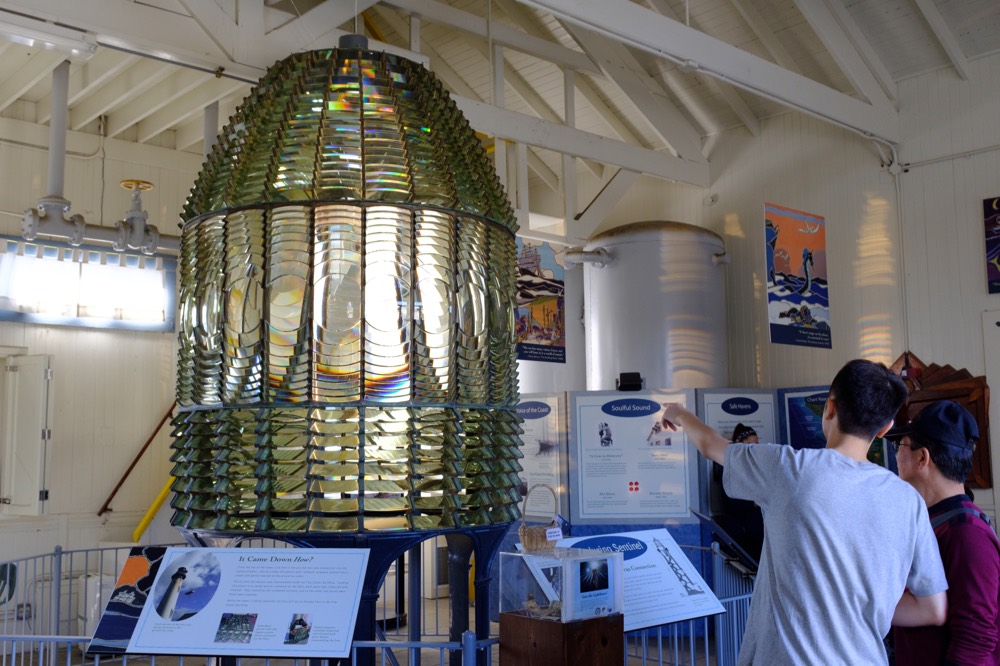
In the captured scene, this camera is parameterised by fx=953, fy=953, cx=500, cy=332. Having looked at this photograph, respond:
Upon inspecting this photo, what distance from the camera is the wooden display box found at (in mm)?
2426

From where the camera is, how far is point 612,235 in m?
9.27

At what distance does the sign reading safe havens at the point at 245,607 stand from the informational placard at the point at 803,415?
659 cm

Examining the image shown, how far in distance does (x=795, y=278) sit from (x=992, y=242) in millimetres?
2393

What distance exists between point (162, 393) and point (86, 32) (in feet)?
18.6

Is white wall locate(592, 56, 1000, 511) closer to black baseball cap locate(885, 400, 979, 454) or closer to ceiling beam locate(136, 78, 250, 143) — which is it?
ceiling beam locate(136, 78, 250, 143)

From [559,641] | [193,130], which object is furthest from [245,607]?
[193,130]

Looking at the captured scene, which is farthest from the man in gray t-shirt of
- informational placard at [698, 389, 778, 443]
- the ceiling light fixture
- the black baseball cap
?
informational placard at [698, 389, 778, 443]

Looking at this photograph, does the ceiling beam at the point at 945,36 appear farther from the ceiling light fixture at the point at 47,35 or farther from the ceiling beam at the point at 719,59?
the ceiling light fixture at the point at 47,35

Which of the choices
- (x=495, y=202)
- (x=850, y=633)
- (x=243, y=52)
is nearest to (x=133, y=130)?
(x=243, y=52)

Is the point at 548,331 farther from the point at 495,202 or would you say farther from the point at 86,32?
the point at 495,202

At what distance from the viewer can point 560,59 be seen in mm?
9312

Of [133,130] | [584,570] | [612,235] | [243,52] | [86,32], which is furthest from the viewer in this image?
[133,130]

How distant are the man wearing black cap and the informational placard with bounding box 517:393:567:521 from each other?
229 inches

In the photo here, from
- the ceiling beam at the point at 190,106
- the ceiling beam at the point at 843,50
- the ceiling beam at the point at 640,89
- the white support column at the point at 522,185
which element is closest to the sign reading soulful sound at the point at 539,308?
the white support column at the point at 522,185
